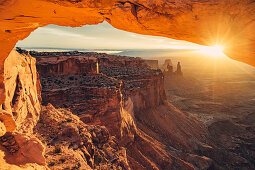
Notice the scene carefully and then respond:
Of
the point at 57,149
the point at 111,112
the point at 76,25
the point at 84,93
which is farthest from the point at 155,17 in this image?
the point at 84,93

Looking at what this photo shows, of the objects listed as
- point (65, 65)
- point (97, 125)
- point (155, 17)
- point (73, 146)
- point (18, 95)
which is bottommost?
point (97, 125)

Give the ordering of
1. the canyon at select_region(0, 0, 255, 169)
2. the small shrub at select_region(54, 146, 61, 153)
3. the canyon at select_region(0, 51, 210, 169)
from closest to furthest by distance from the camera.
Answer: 1. the canyon at select_region(0, 0, 255, 169)
2. the canyon at select_region(0, 51, 210, 169)
3. the small shrub at select_region(54, 146, 61, 153)

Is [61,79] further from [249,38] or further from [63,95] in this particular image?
[249,38]

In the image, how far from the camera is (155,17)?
4.66m

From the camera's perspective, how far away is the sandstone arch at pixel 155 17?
3930 mm

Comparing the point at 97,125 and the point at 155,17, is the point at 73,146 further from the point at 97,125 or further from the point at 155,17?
the point at 155,17

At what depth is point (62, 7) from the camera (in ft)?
13.7

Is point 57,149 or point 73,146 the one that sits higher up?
point 57,149

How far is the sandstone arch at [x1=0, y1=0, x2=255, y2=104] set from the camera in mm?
3930

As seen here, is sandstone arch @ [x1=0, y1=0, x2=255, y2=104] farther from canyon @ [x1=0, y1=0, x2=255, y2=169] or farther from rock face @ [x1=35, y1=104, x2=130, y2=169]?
rock face @ [x1=35, y1=104, x2=130, y2=169]

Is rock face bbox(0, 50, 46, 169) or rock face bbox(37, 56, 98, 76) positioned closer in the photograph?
rock face bbox(0, 50, 46, 169)

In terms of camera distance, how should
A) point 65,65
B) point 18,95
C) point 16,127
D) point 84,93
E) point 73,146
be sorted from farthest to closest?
1. point 65,65
2. point 84,93
3. point 73,146
4. point 18,95
5. point 16,127

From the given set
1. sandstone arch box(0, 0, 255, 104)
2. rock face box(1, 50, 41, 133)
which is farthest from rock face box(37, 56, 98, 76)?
sandstone arch box(0, 0, 255, 104)

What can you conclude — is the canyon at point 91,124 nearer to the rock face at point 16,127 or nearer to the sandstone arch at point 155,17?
the rock face at point 16,127
